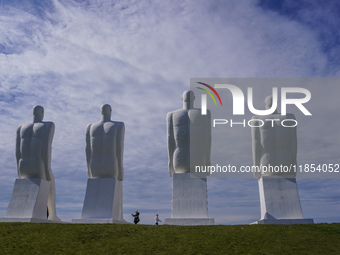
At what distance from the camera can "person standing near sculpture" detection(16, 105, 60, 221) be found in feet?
63.5

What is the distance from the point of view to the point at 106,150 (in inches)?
749

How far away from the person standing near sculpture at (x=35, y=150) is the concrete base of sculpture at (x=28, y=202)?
1.27 ft

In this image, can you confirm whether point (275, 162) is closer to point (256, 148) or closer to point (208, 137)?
point (256, 148)

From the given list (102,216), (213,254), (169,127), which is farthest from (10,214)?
(213,254)

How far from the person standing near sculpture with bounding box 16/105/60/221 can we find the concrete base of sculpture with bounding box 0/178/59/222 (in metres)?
0.39

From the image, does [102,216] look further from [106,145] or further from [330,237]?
[330,237]

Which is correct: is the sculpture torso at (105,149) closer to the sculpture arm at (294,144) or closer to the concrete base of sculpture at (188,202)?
the concrete base of sculpture at (188,202)

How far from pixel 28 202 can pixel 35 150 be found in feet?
8.21

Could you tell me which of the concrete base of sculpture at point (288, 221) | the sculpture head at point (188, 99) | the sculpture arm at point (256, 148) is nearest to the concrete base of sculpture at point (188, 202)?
the concrete base of sculpture at point (288, 221)

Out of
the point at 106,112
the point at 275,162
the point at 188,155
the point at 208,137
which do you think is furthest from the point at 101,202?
the point at 275,162

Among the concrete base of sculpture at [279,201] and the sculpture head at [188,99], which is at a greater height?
the sculpture head at [188,99]

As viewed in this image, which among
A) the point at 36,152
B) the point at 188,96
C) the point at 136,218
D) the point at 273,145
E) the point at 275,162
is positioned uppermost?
the point at 188,96

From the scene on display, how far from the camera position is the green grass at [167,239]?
1212cm

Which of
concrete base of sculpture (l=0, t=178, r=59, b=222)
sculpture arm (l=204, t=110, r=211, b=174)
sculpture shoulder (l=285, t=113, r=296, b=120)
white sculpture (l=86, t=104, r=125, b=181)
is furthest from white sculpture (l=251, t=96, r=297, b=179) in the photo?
concrete base of sculpture (l=0, t=178, r=59, b=222)
